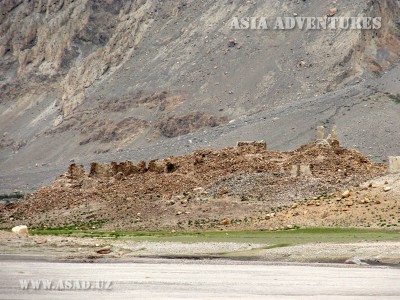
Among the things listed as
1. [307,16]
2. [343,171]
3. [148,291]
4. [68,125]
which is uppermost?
[307,16]

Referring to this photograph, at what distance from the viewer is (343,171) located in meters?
67.2

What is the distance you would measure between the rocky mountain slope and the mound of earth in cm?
4272

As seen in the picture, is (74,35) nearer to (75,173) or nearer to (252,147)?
(75,173)

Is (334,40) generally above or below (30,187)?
above

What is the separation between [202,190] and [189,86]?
8896 centimetres

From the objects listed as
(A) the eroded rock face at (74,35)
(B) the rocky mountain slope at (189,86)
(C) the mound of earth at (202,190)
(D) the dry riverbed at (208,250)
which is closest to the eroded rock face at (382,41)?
(B) the rocky mountain slope at (189,86)

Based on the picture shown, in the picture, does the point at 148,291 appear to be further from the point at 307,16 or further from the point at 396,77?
the point at 307,16

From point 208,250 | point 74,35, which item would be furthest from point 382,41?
point 208,250

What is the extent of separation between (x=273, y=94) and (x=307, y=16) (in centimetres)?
1769

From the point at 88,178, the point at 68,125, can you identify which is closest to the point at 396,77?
the point at 68,125

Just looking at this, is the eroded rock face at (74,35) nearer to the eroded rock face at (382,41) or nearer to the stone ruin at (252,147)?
the eroded rock face at (382,41)

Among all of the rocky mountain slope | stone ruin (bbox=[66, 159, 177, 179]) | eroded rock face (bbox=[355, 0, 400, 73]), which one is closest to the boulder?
stone ruin (bbox=[66, 159, 177, 179])

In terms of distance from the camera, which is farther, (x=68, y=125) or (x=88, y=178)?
(x=68, y=125)

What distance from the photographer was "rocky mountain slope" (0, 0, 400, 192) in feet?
419
